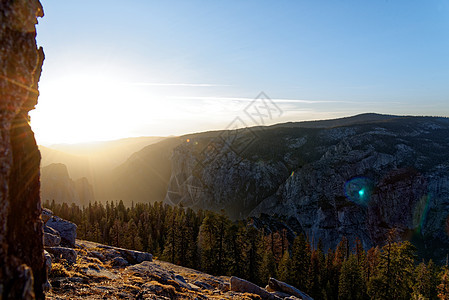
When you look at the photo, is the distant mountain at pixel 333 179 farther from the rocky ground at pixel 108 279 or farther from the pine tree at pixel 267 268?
the rocky ground at pixel 108 279

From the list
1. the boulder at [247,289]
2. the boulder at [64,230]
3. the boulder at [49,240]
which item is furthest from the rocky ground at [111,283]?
the boulder at [64,230]

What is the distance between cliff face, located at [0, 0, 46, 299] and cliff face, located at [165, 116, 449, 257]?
105 meters

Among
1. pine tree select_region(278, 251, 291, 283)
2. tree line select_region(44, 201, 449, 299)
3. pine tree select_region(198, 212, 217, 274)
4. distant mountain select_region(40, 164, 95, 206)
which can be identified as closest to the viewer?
tree line select_region(44, 201, 449, 299)

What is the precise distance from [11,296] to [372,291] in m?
41.0

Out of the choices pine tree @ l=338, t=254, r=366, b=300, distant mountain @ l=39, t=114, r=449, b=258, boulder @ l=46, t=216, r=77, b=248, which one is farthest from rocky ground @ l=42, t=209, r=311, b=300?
distant mountain @ l=39, t=114, r=449, b=258

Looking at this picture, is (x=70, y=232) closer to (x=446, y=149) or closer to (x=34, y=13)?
(x=34, y=13)

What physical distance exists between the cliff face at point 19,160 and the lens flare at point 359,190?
121 metres

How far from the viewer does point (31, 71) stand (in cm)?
757

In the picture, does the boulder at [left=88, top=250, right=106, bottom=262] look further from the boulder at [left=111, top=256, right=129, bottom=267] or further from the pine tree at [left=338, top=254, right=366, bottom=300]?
the pine tree at [left=338, top=254, right=366, bottom=300]

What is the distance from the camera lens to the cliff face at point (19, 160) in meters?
5.91

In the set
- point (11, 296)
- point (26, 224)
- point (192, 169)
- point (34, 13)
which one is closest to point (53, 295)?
point (26, 224)

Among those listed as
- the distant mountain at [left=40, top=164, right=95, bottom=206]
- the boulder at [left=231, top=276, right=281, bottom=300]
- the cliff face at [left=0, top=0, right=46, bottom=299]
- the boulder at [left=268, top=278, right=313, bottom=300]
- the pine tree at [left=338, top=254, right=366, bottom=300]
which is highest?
the cliff face at [left=0, top=0, right=46, bottom=299]

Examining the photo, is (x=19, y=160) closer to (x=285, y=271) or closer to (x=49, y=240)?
(x=49, y=240)

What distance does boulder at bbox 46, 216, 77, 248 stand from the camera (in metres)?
29.0
